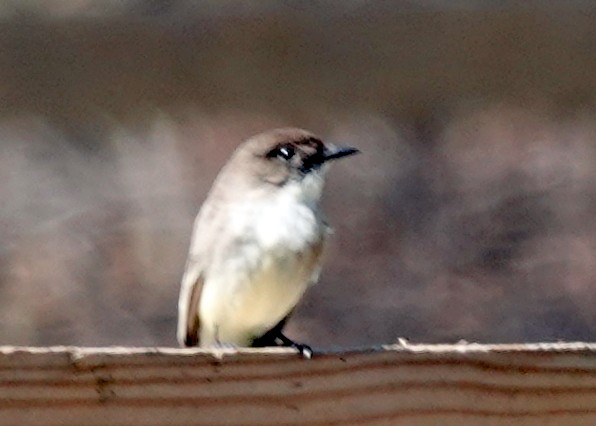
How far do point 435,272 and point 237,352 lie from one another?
0.77 m

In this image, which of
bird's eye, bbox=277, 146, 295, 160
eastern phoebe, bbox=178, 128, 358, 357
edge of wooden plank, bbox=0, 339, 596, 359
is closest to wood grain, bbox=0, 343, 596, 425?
edge of wooden plank, bbox=0, 339, 596, 359

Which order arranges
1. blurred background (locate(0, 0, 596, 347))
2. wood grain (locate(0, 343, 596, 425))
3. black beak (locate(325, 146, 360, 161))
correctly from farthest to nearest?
blurred background (locate(0, 0, 596, 347)) → black beak (locate(325, 146, 360, 161)) → wood grain (locate(0, 343, 596, 425))

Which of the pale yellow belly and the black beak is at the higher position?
the black beak

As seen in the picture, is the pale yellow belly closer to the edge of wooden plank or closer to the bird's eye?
the bird's eye

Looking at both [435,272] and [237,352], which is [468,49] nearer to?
[435,272]

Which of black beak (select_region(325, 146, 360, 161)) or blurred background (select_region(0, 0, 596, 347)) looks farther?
blurred background (select_region(0, 0, 596, 347))

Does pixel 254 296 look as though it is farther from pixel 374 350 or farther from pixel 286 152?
pixel 374 350

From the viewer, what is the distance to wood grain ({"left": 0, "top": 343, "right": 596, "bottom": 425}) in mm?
1577

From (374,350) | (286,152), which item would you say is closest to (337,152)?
(286,152)

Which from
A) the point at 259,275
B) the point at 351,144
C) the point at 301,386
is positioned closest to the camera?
the point at 301,386

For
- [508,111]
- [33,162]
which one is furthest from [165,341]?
[508,111]

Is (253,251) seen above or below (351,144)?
below

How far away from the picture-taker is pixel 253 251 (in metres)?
2.24

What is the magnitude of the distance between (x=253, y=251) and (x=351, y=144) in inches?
9.1
